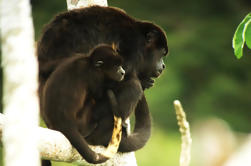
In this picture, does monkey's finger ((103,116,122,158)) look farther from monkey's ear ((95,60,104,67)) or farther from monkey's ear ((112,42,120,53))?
monkey's ear ((112,42,120,53))

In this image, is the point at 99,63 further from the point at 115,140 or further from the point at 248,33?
the point at 248,33

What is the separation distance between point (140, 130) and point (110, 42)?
612mm

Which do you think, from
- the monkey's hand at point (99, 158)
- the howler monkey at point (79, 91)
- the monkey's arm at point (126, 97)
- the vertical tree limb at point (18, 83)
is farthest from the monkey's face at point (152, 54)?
the vertical tree limb at point (18, 83)

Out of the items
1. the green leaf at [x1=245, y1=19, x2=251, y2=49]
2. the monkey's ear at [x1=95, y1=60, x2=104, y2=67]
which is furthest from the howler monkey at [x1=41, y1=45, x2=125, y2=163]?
the green leaf at [x1=245, y1=19, x2=251, y2=49]

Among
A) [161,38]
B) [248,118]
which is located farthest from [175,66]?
[161,38]

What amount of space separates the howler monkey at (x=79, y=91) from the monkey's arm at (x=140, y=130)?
0.24 metres

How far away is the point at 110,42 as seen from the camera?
323 centimetres

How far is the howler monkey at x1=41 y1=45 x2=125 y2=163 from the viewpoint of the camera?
278 cm

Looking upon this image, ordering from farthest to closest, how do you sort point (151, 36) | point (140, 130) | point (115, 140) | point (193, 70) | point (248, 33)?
point (193, 70) → point (151, 36) → point (140, 130) → point (115, 140) → point (248, 33)

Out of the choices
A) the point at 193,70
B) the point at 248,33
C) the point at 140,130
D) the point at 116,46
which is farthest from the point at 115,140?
the point at 193,70

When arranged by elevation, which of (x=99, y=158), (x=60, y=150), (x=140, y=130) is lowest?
(x=140, y=130)

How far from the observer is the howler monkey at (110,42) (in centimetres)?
305

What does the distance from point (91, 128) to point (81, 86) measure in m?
0.30

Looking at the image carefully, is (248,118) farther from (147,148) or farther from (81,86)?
(81,86)
